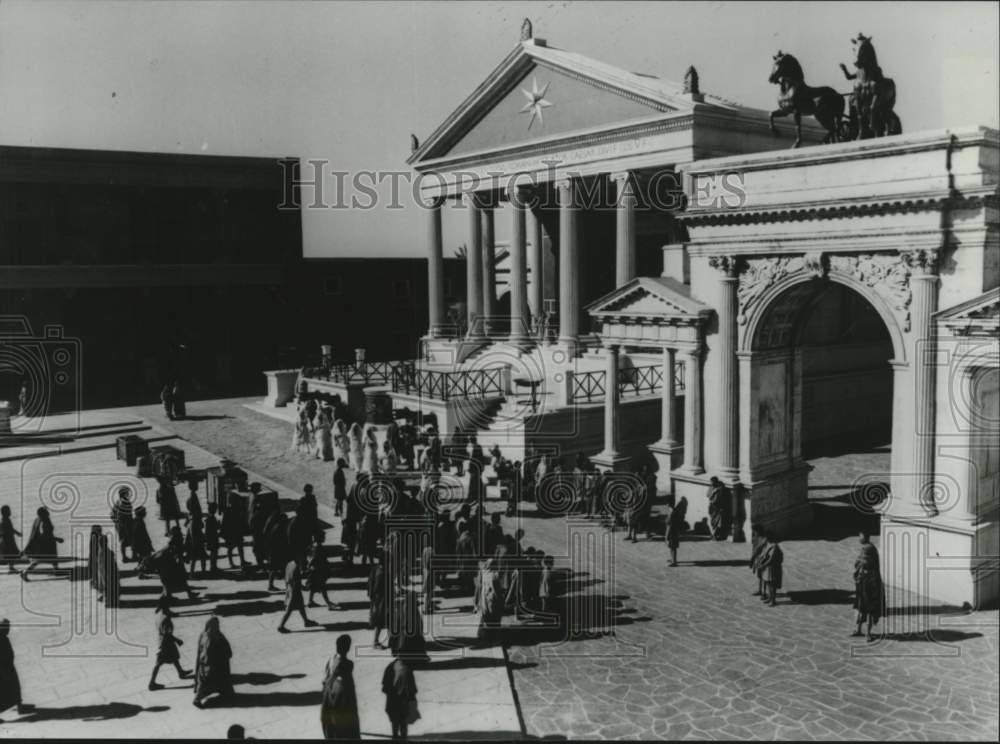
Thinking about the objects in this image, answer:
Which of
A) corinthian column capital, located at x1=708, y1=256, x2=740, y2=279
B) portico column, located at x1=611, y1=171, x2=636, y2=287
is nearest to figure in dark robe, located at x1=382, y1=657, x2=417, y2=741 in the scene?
corinthian column capital, located at x1=708, y1=256, x2=740, y2=279

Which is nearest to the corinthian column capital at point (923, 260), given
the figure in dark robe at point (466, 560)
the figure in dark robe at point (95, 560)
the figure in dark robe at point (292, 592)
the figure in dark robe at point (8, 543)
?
the figure in dark robe at point (466, 560)

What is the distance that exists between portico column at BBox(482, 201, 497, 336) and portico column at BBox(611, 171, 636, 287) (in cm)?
795

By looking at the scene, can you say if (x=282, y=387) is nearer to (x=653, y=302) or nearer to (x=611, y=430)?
(x=611, y=430)

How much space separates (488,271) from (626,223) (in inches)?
350

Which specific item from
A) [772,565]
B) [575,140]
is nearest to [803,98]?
[772,565]

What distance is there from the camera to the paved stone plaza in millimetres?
11031

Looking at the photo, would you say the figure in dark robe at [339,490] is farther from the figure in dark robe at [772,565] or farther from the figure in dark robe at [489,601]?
the figure in dark robe at [772,565]

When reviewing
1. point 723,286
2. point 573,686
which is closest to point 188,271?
point 723,286

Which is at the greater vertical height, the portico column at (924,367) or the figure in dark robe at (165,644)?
the portico column at (924,367)

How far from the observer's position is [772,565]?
14.8 m

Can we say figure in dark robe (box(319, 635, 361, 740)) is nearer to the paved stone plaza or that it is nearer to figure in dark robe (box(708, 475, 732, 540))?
the paved stone plaza

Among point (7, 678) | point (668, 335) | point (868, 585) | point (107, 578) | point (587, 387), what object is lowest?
point (7, 678)

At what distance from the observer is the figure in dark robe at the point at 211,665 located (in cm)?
1102

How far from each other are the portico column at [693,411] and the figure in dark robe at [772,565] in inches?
199
